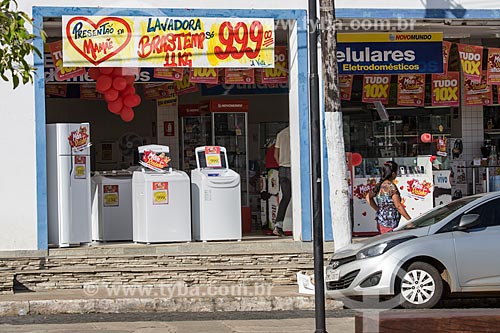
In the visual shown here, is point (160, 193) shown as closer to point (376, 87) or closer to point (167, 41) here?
point (167, 41)

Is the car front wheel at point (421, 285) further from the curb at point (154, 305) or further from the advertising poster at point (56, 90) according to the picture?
the advertising poster at point (56, 90)

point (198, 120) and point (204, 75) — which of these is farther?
point (198, 120)

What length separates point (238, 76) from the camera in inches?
637

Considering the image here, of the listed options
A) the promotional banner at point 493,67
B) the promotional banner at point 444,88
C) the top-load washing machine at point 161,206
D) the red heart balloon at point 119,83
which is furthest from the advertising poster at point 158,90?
the promotional banner at point 493,67

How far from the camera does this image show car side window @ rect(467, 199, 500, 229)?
11969mm

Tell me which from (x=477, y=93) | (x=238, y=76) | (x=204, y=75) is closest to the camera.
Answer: (x=204, y=75)

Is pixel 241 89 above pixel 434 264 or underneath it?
above

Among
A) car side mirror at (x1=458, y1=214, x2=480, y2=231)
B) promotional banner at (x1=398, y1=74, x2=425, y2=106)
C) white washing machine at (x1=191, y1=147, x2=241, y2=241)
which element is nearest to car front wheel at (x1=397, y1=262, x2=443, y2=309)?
car side mirror at (x1=458, y1=214, x2=480, y2=231)

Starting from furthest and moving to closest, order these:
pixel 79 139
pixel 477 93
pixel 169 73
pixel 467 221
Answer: pixel 477 93 < pixel 169 73 < pixel 79 139 < pixel 467 221

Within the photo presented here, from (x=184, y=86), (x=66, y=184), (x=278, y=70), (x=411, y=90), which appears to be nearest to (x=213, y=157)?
(x=278, y=70)

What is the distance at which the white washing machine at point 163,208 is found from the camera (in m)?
14.5

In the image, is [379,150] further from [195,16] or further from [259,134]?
[195,16]

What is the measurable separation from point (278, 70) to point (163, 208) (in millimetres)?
3500

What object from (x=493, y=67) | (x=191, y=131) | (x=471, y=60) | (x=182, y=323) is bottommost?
(x=182, y=323)
